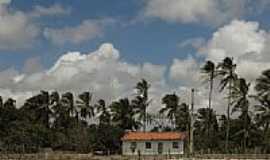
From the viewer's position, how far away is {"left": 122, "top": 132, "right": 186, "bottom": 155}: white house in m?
73.1

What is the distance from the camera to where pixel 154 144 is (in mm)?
73812

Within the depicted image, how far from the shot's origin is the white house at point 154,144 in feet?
240

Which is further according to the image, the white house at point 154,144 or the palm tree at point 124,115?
the palm tree at point 124,115

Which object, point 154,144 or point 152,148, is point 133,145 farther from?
point 154,144

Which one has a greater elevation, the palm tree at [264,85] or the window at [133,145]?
the palm tree at [264,85]

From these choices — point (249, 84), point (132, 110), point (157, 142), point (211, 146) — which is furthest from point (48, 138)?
point (249, 84)

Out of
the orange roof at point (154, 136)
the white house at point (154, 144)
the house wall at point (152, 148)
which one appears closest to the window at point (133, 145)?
the white house at point (154, 144)

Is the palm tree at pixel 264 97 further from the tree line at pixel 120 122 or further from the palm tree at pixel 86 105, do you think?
the palm tree at pixel 86 105

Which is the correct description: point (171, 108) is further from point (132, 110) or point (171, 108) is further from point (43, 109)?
point (43, 109)

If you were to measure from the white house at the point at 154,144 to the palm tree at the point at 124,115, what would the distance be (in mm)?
12440

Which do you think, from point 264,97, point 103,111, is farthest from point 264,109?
point 103,111

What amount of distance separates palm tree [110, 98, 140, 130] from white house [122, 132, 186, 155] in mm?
12440

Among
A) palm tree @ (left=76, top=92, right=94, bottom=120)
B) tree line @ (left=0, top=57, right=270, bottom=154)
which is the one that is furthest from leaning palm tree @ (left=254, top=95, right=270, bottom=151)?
palm tree @ (left=76, top=92, right=94, bottom=120)

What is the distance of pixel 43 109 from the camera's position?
10238 centimetres
